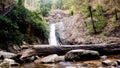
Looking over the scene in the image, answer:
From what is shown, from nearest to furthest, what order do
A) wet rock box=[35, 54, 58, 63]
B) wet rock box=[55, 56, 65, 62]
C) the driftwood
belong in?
wet rock box=[35, 54, 58, 63] → wet rock box=[55, 56, 65, 62] → the driftwood

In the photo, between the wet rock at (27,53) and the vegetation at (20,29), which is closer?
the wet rock at (27,53)

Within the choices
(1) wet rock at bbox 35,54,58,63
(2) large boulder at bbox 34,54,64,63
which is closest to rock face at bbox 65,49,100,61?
(2) large boulder at bbox 34,54,64,63

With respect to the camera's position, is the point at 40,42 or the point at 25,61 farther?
the point at 40,42

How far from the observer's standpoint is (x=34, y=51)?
14.3 m

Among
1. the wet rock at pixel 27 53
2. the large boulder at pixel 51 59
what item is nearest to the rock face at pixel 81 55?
the large boulder at pixel 51 59

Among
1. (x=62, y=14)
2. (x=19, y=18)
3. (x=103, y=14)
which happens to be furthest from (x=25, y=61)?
(x=62, y=14)

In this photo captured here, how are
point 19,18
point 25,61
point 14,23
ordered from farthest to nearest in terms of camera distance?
1. point 19,18
2. point 14,23
3. point 25,61

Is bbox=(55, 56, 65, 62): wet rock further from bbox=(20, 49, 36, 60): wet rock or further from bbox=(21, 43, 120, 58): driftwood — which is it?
bbox=(20, 49, 36, 60): wet rock

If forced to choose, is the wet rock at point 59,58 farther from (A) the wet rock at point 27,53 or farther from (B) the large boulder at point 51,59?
(A) the wet rock at point 27,53

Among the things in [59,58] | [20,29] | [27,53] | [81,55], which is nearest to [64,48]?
[59,58]

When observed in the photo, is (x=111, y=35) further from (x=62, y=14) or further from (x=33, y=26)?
(x=62, y=14)

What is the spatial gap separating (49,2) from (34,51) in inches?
2721

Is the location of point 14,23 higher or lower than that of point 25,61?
higher

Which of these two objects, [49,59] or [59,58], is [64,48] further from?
[49,59]
